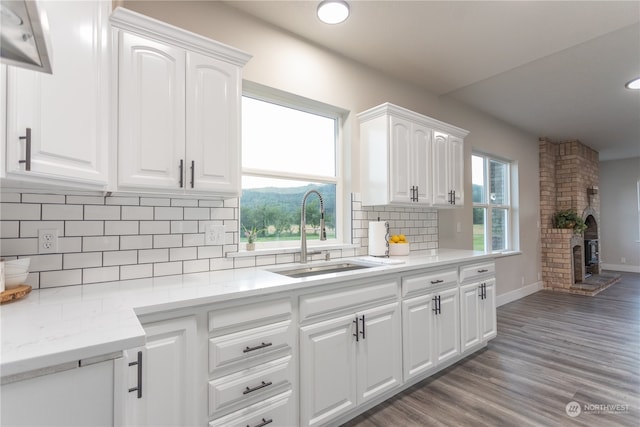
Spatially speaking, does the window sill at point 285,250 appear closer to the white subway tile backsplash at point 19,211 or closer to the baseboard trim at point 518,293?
the white subway tile backsplash at point 19,211

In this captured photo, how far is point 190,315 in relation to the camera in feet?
4.52

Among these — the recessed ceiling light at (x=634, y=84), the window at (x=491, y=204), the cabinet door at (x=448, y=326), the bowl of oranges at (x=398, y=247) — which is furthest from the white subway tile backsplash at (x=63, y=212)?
the recessed ceiling light at (x=634, y=84)

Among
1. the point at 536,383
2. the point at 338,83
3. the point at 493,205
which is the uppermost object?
the point at 338,83

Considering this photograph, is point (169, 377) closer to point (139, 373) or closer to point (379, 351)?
point (139, 373)

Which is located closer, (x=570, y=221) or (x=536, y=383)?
(x=536, y=383)

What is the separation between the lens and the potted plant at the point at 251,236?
2.30 meters

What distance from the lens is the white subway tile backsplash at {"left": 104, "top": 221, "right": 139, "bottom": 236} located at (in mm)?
1748

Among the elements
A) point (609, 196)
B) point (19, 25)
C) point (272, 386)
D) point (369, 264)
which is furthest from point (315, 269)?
point (609, 196)

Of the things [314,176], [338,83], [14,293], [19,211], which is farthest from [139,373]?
[338,83]

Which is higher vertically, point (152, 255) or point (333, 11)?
point (333, 11)

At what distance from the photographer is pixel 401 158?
2.90 metres

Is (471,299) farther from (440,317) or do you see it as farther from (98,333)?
(98,333)

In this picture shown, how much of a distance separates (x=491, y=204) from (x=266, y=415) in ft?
15.0

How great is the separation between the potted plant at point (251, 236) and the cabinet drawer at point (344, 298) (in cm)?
72
